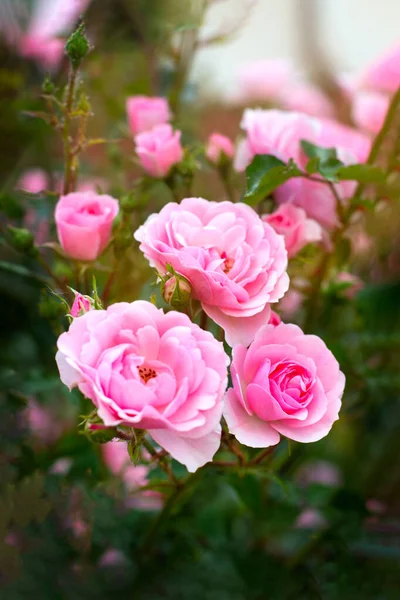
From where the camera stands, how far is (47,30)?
2.49ft

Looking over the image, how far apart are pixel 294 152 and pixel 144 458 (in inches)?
10.4

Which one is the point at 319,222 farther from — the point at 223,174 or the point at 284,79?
the point at 284,79

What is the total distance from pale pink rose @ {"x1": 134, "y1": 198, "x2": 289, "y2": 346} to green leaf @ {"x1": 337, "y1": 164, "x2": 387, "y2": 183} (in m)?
0.08

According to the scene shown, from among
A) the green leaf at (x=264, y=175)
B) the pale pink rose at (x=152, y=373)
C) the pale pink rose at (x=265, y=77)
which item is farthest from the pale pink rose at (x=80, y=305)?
the pale pink rose at (x=265, y=77)

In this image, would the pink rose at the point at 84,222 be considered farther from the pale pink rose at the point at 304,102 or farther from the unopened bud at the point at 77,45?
the pale pink rose at the point at 304,102

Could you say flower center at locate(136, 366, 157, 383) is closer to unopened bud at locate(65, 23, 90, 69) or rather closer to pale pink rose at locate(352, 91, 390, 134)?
unopened bud at locate(65, 23, 90, 69)

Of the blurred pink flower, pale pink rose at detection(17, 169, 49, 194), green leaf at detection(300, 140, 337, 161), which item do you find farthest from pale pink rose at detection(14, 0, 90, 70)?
green leaf at detection(300, 140, 337, 161)

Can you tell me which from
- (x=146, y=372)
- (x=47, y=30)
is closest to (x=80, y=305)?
(x=146, y=372)

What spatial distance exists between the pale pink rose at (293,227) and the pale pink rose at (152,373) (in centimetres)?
13

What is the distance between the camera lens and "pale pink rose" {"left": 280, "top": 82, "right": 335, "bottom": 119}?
861 millimetres

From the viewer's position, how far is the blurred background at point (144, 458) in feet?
1.69

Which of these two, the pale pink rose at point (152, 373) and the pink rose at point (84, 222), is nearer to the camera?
the pale pink rose at point (152, 373)

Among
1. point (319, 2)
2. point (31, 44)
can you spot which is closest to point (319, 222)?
point (31, 44)

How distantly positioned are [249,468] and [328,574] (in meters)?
0.29
